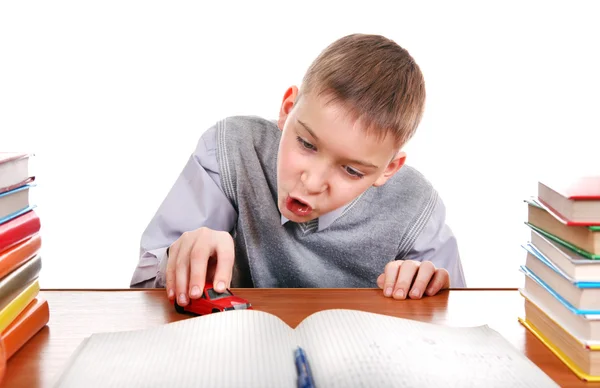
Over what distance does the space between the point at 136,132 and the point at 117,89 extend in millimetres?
167

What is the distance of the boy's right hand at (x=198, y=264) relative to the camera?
858mm

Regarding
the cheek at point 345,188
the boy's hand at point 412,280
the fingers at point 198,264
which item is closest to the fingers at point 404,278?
the boy's hand at point 412,280

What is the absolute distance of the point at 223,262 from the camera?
91cm

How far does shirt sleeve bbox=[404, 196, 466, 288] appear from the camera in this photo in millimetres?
1396

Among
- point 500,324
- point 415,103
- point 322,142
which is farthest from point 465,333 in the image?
point 415,103

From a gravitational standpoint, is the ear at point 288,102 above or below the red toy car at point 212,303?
above

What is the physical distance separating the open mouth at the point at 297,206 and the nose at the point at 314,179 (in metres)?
0.07

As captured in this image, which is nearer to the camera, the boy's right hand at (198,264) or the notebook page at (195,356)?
the notebook page at (195,356)

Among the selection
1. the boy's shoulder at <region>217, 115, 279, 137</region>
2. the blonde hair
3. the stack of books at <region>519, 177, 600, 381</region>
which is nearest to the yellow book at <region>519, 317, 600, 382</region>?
the stack of books at <region>519, 177, 600, 381</region>

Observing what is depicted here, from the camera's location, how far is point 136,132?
2475 millimetres

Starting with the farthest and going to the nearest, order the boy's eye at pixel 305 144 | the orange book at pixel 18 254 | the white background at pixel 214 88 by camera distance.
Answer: the white background at pixel 214 88 < the boy's eye at pixel 305 144 < the orange book at pixel 18 254

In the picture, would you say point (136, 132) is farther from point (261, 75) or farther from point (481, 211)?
point (481, 211)

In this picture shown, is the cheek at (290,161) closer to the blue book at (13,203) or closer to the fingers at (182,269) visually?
the fingers at (182,269)

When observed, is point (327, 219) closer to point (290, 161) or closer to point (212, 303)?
point (290, 161)
